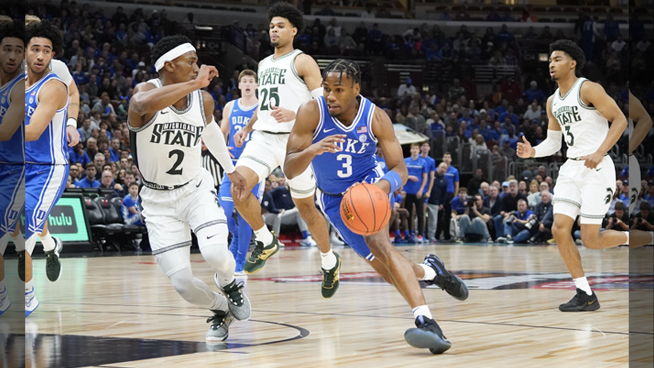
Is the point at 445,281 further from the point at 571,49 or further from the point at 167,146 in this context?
the point at 571,49

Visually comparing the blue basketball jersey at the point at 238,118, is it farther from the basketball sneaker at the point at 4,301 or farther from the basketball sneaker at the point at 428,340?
the basketball sneaker at the point at 4,301

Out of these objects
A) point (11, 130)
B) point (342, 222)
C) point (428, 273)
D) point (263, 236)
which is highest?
point (11, 130)

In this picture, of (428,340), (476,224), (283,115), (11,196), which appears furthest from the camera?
(476,224)

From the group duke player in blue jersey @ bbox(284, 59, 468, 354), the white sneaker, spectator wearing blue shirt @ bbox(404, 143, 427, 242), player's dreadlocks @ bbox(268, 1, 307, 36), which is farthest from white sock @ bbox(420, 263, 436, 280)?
spectator wearing blue shirt @ bbox(404, 143, 427, 242)

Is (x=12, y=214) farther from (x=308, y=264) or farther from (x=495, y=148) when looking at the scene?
(x=495, y=148)

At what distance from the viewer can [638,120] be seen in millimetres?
3984

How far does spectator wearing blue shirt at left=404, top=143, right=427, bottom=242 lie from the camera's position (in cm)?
1733

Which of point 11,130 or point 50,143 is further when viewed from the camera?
point 50,143

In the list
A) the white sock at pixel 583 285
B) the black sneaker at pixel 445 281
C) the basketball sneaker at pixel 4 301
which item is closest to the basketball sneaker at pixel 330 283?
the black sneaker at pixel 445 281

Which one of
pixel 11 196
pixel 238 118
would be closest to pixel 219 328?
pixel 11 196

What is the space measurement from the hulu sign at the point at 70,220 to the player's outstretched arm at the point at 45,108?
295 inches

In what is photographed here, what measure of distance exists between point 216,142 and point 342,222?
1.01m

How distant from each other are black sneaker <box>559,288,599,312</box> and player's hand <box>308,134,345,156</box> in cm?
263

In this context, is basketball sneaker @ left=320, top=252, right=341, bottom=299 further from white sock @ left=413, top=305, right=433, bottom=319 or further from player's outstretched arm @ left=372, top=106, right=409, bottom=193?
white sock @ left=413, top=305, right=433, bottom=319
